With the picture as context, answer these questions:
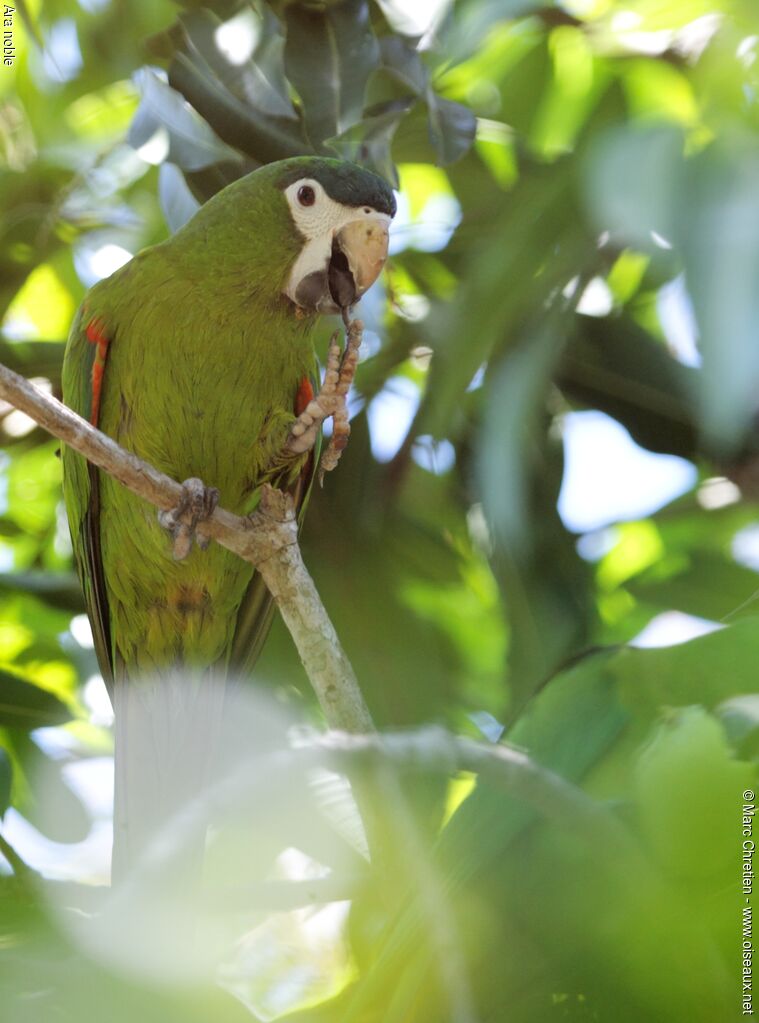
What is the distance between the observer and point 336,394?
3.14 ft

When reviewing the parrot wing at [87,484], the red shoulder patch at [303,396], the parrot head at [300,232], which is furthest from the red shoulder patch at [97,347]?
the red shoulder patch at [303,396]

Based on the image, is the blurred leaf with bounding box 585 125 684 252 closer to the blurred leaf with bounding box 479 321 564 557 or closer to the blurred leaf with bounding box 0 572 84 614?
the blurred leaf with bounding box 479 321 564 557

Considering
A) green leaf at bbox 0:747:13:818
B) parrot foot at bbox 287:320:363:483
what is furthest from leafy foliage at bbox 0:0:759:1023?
parrot foot at bbox 287:320:363:483

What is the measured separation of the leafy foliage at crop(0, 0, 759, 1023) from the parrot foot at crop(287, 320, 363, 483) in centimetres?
15

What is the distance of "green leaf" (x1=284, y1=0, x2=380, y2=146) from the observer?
118 centimetres

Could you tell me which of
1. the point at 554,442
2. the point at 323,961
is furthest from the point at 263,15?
the point at 323,961

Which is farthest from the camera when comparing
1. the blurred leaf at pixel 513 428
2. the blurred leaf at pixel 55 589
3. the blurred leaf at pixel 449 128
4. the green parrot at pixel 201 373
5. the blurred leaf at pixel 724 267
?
the blurred leaf at pixel 55 589

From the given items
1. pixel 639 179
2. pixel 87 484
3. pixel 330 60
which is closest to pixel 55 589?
pixel 87 484

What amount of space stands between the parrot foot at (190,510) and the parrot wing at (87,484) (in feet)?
0.69

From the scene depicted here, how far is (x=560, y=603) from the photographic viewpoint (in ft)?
3.84

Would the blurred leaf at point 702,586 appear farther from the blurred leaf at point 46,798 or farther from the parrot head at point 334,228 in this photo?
the blurred leaf at point 46,798

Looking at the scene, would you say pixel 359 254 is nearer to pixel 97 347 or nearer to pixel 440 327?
pixel 440 327

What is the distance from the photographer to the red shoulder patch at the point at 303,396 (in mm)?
1309

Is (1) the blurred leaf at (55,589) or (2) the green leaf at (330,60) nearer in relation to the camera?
(2) the green leaf at (330,60)
